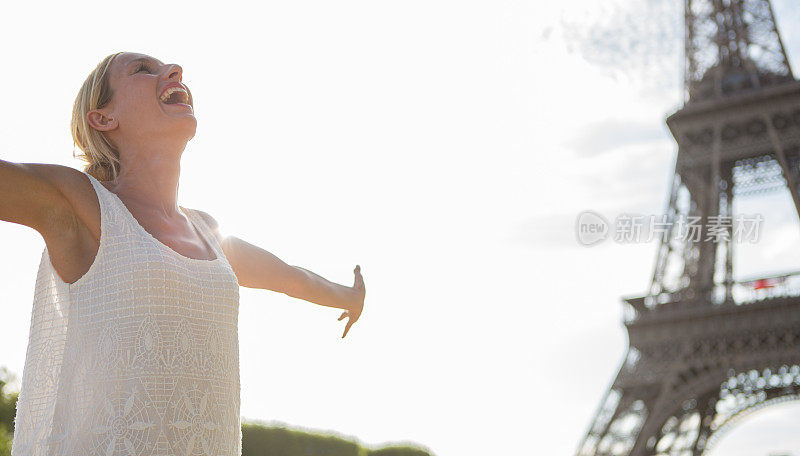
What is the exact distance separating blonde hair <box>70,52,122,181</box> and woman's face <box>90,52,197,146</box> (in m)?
0.02

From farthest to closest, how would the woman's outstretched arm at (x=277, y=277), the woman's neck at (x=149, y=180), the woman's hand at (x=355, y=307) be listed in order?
the woman's hand at (x=355, y=307), the woman's outstretched arm at (x=277, y=277), the woman's neck at (x=149, y=180)

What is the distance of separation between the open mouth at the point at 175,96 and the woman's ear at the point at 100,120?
0.12 meters

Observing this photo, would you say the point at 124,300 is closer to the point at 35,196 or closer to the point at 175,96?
the point at 35,196

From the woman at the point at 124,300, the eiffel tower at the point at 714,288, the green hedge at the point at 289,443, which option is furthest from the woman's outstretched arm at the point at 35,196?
the eiffel tower at the point at 714,288

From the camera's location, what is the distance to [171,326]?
166 cm

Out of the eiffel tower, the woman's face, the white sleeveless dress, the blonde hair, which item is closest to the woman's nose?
the woman's face

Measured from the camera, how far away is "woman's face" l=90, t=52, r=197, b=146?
1.88 m

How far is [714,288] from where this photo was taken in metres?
25.6

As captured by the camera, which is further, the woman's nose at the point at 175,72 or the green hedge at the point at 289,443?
the green hedge at the point at 289,443

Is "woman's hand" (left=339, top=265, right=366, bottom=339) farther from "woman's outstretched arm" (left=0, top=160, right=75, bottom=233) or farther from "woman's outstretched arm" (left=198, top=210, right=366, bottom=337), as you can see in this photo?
"woman's outstretched arm" (left=0, top=160, right=75, bottom=233)

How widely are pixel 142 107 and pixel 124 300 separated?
1.59 feet

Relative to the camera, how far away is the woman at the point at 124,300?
159cm

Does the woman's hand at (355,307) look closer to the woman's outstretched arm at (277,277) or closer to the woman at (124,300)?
the woman's outstretched arm at (277,277)

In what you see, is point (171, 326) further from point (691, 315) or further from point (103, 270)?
point (691, 315)
